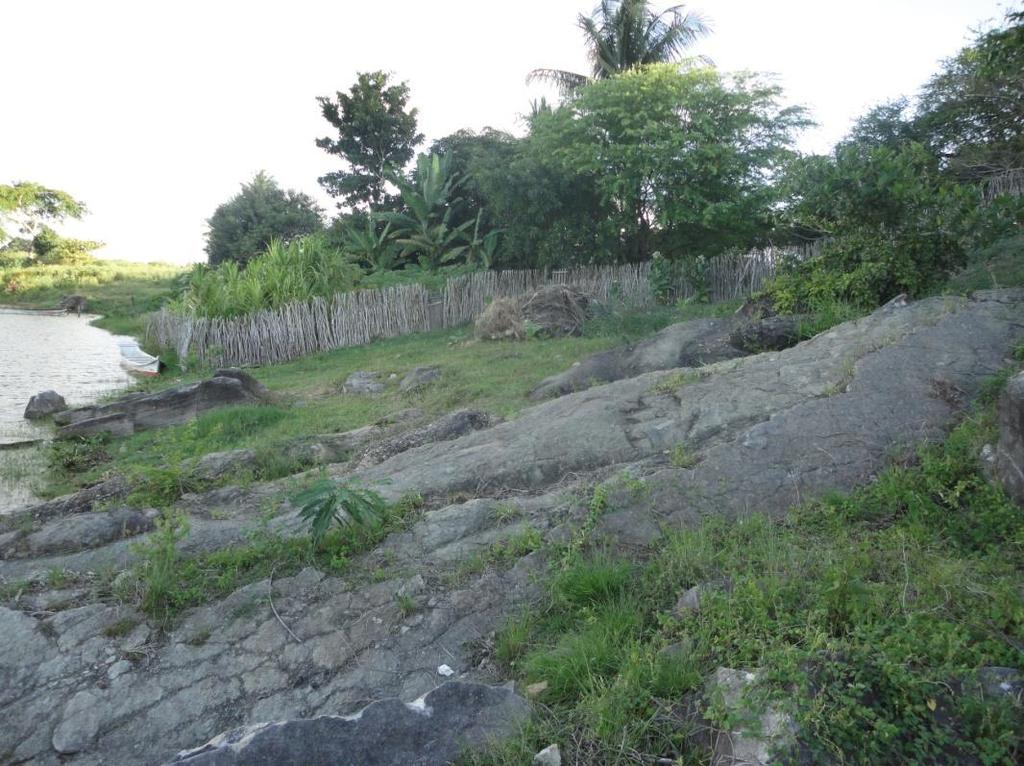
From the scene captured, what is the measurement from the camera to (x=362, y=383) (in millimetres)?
10734

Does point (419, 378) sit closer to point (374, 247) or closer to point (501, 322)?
point (501, 322)

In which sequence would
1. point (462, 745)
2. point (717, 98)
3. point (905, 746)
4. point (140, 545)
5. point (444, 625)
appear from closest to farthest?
Answer: point (905, 746) < point (462, 745) < point (444, 625) < point (140, 545) < point (717, 98)

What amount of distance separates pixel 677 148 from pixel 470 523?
13401mm

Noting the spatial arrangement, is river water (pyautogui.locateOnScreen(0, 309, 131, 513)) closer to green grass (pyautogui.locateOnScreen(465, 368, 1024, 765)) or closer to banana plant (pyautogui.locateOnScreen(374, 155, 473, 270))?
green grass (pyautogui.locateOnScreen(465, 368, 1024, 765))

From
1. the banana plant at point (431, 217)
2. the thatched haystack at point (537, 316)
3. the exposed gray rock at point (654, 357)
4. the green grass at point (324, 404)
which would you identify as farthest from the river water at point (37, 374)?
the banana plant at point (431, 217)

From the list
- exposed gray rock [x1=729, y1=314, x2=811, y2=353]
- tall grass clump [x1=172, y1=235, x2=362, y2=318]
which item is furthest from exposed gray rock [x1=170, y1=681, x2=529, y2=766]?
tall grass clump [x1=172, y1=235, x2=362, y2=318]

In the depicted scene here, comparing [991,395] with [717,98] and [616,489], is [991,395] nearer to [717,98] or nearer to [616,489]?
[616,489]

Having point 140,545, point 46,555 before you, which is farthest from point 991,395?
point 46,555

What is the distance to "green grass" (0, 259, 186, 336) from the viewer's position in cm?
3350

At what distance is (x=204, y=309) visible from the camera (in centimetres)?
1501

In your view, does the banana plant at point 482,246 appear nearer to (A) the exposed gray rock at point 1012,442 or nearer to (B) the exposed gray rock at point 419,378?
(B) the exposed gray rock at point 419,378

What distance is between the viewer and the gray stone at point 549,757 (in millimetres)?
2398

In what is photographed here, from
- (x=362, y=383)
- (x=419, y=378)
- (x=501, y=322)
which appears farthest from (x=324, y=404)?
(x=501, y=322)

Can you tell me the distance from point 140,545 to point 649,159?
14.0 metres
